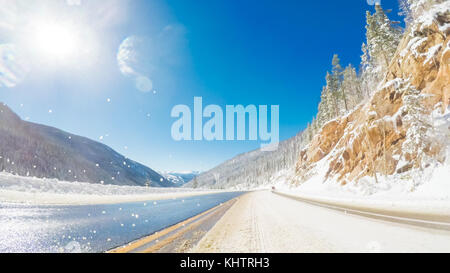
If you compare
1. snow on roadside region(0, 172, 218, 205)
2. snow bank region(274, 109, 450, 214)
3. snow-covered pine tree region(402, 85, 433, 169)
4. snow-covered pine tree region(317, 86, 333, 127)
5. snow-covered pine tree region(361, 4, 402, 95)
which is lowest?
snow on roadside region(0, 172, 218, 205)

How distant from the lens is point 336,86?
51781 millimetres

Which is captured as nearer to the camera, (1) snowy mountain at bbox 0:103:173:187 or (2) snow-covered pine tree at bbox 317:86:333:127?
(2) snow-covered pine tree at bbox 317:86:333:127

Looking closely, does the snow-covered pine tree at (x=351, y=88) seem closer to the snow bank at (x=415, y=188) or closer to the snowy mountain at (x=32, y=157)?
the snow bank at (x=415, y=188)

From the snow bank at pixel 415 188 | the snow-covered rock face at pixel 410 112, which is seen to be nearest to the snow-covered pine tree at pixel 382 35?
the snow-covered rock face at pixel 410 112

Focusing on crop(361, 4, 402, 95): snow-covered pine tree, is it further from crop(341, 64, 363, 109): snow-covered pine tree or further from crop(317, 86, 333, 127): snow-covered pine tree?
crop(317, 86, 333, 127): snow-covered pine tree

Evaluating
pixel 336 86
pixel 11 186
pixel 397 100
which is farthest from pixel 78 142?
pixel 397 100

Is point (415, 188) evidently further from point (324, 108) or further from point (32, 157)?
point (32, 157)

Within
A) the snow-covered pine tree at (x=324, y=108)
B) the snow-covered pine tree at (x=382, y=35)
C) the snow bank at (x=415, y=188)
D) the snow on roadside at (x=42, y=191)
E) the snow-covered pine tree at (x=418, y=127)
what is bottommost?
the snow on roadside at (x=42, y=191)

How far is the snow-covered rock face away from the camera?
695 inches

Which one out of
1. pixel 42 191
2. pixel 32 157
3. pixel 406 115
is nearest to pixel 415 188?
pixel 406 115

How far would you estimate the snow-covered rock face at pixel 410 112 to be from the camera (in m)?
17.6

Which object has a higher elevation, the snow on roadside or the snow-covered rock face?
the snow-covered rock face

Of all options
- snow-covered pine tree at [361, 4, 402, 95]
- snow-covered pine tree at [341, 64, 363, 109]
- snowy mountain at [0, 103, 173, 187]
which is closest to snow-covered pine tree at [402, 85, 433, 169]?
snow-covered pine tree at [361, 4, 402, 95]

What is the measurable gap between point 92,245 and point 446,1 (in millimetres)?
41208
